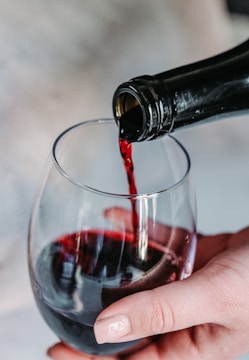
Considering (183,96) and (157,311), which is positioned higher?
(183,96)

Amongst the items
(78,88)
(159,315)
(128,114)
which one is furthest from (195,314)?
(78,88)

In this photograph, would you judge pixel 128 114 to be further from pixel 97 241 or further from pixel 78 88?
pixel 78 88

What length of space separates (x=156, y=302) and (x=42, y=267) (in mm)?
103

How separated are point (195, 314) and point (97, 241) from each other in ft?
0.30

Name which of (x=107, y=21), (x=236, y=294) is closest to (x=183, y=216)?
(x=236, y=294)

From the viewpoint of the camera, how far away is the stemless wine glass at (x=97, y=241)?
54 cm

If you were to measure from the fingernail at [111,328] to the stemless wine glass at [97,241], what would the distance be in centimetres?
3

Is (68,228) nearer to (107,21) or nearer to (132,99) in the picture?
(132,99)

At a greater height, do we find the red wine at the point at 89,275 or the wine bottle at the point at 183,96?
the wine bottle at the point at 183,96

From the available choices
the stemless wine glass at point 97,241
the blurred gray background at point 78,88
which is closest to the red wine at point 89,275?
the stemless wine glass at point 97,241

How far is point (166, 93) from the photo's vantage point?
505 mm

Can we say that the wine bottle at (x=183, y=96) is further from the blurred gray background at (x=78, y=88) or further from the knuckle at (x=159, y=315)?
the blurred gray background at (x=78, y=88)

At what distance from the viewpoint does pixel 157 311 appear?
1.72 ft

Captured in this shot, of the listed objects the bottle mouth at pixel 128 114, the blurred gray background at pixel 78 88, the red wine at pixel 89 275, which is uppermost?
the bottle mouth at pixel 128 114
